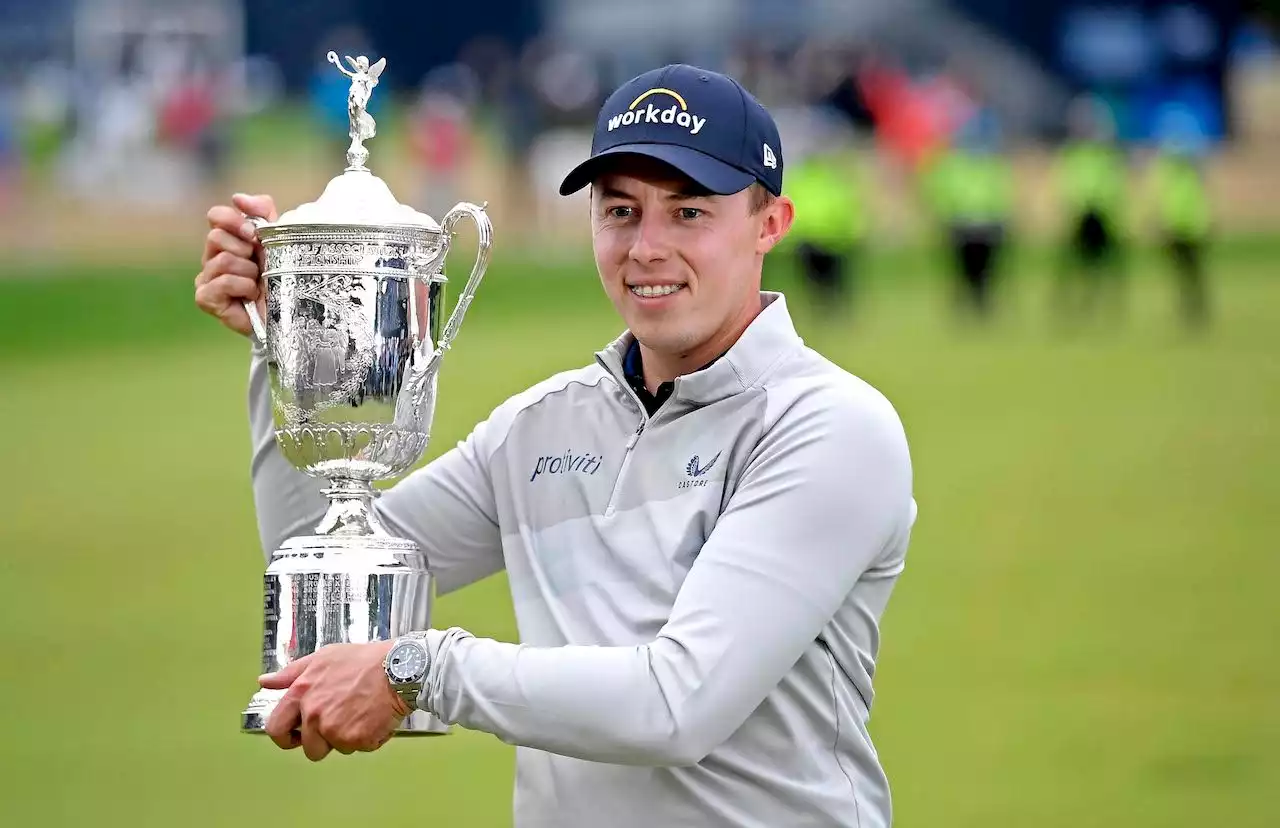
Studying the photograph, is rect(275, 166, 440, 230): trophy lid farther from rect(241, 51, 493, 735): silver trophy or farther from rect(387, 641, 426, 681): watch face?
rect(387, 641, 426, 681): watch face

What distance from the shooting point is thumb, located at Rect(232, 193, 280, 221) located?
8.80 ft

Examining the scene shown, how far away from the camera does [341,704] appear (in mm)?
2221

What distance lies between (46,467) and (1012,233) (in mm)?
12134

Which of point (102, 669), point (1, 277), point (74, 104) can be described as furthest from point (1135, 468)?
point (74, 104)

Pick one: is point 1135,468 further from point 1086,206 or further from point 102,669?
point 1086,206

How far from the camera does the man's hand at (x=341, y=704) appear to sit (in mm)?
2215

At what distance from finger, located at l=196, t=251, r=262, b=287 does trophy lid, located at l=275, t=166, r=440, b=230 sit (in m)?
0.15

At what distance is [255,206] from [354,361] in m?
0.26

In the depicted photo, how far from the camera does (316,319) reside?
2588mm

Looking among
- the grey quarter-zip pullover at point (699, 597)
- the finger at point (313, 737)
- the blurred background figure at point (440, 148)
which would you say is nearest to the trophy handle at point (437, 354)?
the grey quarter-zip pullover at point (699, 597)

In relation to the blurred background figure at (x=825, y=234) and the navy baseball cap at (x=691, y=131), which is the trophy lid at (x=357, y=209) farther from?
the blurred background figure at (x=825, y=234)

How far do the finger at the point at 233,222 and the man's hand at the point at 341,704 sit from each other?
65cm

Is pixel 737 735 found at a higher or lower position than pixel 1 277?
lower

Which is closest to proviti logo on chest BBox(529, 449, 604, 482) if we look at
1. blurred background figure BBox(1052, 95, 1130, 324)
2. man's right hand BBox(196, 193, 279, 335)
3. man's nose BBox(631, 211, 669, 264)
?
man's nose BBox(631, 211, 669, 264)
